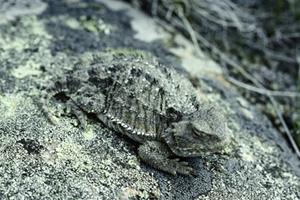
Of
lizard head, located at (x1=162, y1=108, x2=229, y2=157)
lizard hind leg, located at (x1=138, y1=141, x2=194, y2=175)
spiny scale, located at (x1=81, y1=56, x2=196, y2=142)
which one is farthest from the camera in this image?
spiny scale, located at (x1=81, y1=56, x2=196, y2=142)

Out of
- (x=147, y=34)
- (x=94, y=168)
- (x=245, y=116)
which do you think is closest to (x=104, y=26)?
(x=147, y=34)

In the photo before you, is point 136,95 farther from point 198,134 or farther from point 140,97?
point 198,134

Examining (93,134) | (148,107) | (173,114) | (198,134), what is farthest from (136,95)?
(198,134)

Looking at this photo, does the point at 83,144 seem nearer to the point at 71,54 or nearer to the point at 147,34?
the point at 71,54

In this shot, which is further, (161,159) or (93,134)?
(93,134)

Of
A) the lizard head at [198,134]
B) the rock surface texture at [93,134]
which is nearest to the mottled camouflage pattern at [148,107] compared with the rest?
the lizard head at [198,134]

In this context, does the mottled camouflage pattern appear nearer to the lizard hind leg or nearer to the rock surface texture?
the lizard hind leg

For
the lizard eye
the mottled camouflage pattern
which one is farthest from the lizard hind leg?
the lizard eye
